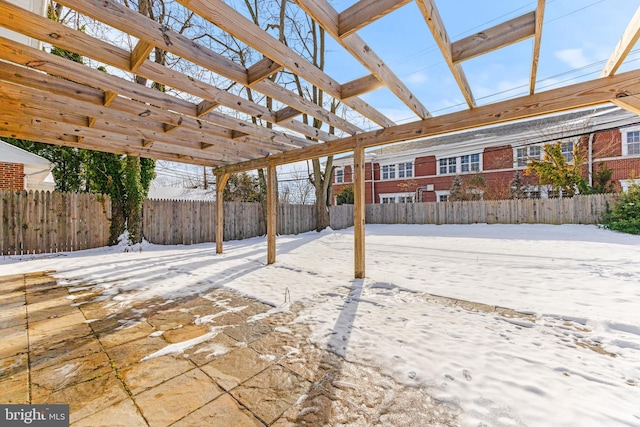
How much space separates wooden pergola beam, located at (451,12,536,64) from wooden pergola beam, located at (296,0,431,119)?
0.59 m

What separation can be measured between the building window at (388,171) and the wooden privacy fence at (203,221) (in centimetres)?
961

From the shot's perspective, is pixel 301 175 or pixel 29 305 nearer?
pixel 29 305

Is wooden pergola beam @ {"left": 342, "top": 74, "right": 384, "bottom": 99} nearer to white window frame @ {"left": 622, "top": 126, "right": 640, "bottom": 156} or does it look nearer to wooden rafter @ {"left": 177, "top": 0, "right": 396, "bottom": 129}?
wooden rafter @ {"left": 177, "top": 0, "right": 396, "bottom": 129}

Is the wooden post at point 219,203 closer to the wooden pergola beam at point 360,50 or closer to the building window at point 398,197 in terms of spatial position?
the wooden pergola beam at point 360,50

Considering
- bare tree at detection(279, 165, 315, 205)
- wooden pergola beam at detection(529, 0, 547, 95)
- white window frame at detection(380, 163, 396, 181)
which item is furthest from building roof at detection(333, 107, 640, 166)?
wooden pergola beam at detection(529, 0, 547, 95)

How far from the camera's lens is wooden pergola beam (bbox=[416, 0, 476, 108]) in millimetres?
1818

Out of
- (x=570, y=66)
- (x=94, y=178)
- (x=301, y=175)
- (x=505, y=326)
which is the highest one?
(x=570, y=66)

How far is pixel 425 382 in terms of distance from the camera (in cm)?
174

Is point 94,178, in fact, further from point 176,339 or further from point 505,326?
point 505,326

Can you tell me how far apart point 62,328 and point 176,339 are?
1244 mm

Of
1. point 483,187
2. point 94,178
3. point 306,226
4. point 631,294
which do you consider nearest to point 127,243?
point 94,178

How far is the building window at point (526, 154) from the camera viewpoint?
13.9 m

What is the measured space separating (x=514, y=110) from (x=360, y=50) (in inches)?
79.5

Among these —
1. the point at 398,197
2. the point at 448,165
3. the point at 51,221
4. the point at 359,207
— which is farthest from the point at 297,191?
the point at 359,207
